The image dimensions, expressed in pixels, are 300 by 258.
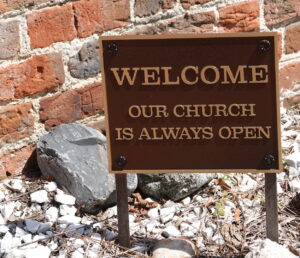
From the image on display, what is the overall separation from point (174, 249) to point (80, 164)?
0.51m

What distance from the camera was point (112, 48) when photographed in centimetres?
202

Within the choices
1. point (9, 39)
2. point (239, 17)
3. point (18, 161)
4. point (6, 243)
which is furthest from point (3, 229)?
point (239, 17)

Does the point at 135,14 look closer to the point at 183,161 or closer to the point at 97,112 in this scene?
the point at 97,112

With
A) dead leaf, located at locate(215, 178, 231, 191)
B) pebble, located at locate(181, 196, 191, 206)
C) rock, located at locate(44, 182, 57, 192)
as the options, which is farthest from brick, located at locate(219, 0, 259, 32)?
rock, located at locate(44, 182, 57, 192)

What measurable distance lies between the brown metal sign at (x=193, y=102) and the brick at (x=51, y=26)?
0.53 m

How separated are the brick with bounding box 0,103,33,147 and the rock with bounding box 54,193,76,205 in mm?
293

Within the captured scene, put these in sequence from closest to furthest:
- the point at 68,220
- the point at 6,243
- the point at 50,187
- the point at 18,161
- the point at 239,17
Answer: the point at 6,243
the point at 68,220
the point at 50,187
the point at 18,161
the point at 239,17

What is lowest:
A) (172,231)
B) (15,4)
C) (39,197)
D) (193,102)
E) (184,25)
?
(172,231)

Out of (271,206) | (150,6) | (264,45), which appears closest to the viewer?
(264,45)

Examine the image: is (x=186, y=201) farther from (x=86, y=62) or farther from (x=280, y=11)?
(x=280, y=11)

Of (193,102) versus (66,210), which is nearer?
(193,102)

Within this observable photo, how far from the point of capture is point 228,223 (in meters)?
2.33

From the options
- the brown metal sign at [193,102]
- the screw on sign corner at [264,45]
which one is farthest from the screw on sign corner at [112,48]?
the screw on sign corner at [264,45]

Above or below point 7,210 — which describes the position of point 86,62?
above
